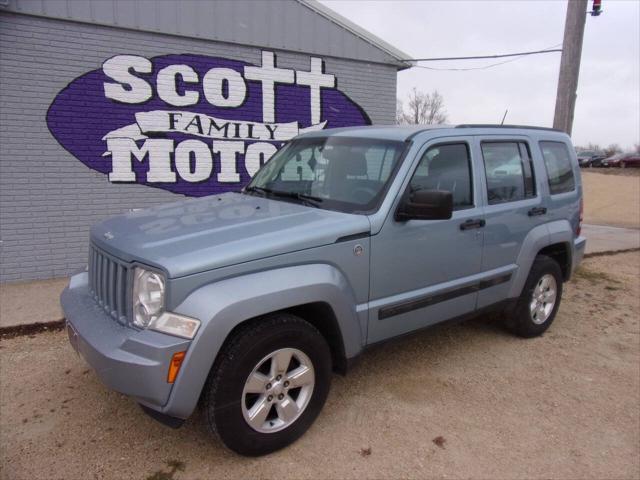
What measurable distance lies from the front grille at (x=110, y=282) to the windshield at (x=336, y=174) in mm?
1298

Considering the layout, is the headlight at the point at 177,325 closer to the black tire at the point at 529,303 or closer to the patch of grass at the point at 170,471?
the patch of grass at the point at 170,471

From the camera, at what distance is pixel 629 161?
3684 cm

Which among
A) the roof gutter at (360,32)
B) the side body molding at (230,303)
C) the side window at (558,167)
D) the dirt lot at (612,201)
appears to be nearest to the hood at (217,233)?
the side body molding at (230,303)

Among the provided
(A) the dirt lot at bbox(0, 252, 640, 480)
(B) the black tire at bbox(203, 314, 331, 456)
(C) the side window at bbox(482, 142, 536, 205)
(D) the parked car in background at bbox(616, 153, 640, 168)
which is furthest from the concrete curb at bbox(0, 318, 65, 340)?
(D) the parked car in background at bbox(616, 153, 640, 168)

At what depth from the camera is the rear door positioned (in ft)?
12.8

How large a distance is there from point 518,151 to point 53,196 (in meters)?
5.68

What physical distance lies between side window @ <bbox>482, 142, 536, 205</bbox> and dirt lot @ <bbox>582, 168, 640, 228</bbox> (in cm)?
1098

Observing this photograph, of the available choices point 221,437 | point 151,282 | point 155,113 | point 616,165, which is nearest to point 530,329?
point 221,437

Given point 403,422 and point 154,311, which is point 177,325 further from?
point 403,422

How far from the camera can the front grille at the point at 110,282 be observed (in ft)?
8.62

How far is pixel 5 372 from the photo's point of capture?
3.79 m

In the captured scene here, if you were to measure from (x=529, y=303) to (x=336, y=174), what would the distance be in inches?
92.4

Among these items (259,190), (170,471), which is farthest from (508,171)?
(170,471)

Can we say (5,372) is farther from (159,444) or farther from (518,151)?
(518,151)
